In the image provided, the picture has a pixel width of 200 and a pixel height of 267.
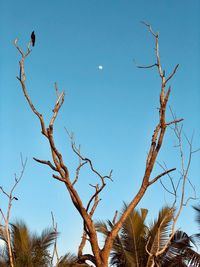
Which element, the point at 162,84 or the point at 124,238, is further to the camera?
the point at 124,238

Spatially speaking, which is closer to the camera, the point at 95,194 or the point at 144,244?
the point at 95,194

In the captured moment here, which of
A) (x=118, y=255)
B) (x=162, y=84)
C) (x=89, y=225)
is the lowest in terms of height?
(x=89, y=225)

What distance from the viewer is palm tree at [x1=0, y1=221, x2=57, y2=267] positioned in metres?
11.3

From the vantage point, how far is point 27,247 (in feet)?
38.5

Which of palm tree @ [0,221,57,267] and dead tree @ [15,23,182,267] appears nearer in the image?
dead tree @ [15,23,182,267]

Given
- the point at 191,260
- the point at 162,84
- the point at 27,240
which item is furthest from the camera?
the point at 27,240

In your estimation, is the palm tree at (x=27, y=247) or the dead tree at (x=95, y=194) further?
the palm tree at (x=27, y=247)

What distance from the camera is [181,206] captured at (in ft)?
23.2

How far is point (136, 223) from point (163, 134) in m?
5.22

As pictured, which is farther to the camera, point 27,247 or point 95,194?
point 27,247

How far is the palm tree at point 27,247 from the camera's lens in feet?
36.9

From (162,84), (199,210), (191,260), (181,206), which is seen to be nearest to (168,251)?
(191,260)

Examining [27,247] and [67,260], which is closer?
[67,260]

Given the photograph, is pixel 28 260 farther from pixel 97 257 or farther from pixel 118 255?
pixel 97 257
